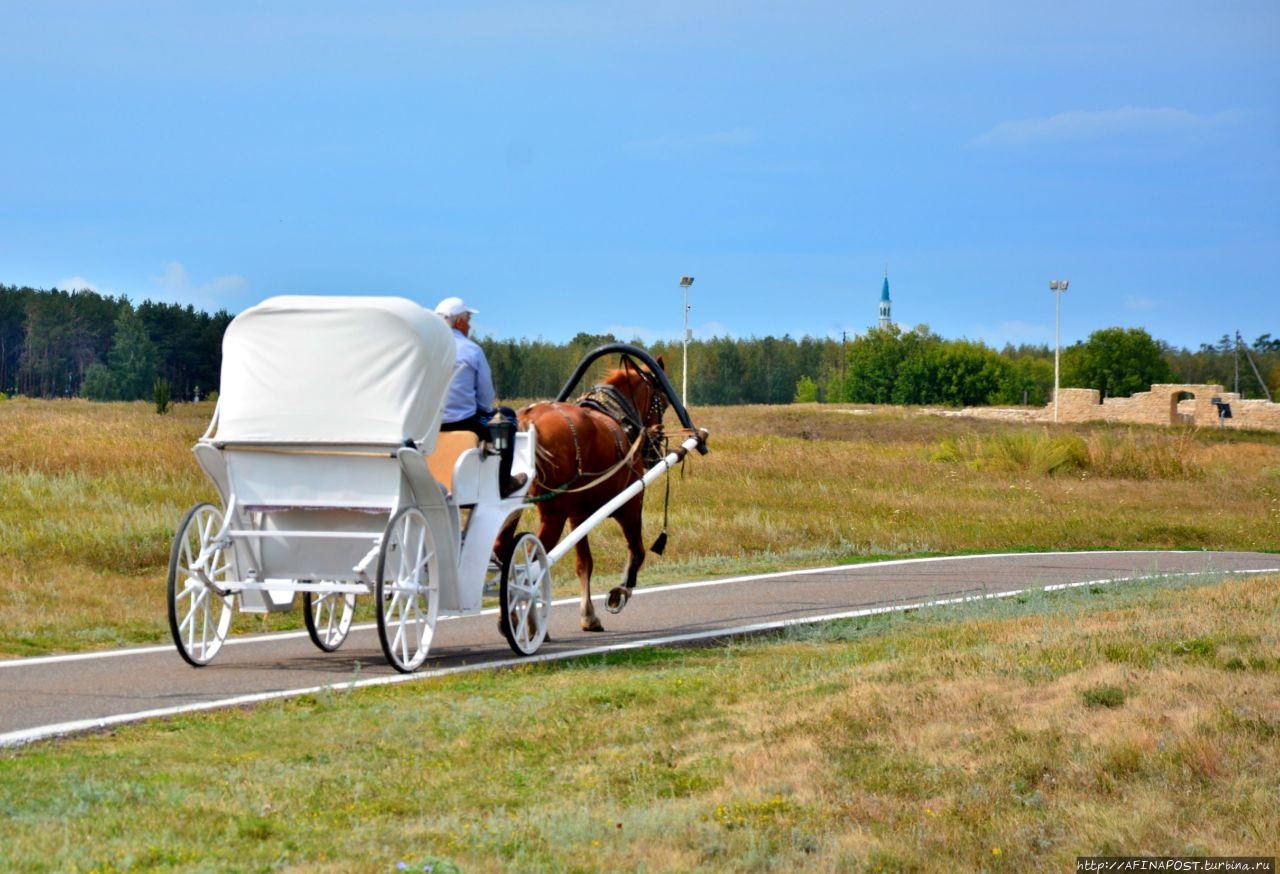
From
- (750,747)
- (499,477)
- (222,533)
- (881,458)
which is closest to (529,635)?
(499,477)

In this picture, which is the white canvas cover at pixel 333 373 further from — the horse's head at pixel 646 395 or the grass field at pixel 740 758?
the horse's head at pixel 646 395

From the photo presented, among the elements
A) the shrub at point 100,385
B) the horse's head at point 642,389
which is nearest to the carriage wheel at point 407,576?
the horse's head at point 642,389

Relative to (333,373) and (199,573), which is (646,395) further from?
(199,573)

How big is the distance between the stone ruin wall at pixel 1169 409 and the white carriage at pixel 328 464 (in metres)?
69.5

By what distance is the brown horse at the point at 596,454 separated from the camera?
12977mm

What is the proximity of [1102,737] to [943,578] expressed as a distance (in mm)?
11016

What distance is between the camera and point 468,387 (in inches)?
457

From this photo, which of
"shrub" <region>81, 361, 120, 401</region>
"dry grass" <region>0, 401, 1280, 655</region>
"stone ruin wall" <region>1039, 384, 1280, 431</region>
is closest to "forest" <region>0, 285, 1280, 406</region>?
"shrub" <region>81, 361, 120, 401</region>

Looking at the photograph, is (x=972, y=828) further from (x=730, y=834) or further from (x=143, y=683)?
(x=143, y=683)

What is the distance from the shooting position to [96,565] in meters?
A: 17.4

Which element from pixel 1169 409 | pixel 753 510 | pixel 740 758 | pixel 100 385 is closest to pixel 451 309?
pixel 740 758

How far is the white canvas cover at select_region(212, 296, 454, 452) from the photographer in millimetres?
10375

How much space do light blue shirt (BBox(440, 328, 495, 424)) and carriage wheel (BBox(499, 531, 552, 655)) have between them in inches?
41.0

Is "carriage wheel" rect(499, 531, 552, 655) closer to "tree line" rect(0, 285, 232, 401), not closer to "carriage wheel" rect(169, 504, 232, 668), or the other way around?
"carriage wheel" rect(169, 504, 232, 668)
